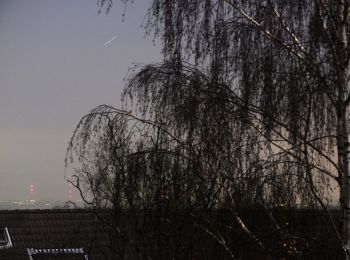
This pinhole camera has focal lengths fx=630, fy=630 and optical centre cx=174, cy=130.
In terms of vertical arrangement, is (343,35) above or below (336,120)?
above

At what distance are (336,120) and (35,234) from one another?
17813 millimetres

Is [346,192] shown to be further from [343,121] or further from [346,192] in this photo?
[343,121]

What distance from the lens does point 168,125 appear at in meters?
5.63

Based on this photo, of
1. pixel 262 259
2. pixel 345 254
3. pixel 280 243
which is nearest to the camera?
pixel 345 254

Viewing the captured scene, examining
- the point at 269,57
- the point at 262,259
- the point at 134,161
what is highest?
the point at 269,57

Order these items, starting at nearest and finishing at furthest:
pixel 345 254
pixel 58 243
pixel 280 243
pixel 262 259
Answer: pixel 345 254
pixel 280 243
pixel 262 259
pixel 58 243

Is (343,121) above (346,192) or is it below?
above

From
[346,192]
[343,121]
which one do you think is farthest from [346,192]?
[343,121]

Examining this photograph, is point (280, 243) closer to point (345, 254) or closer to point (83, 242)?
point (345, 254)

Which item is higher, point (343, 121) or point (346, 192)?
point (343, 121)

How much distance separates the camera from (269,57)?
513cm

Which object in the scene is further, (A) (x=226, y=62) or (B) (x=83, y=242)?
(B) (x=83, y=242)

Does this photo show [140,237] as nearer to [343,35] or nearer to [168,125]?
[168,125]

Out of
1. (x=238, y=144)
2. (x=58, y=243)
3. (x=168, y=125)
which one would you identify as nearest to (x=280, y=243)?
(x=238, y=144)
